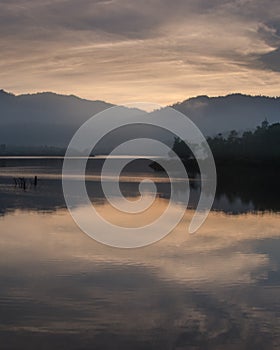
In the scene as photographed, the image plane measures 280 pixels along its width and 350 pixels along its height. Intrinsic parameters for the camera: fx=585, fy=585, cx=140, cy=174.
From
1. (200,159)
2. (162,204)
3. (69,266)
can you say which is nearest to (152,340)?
(69,266)

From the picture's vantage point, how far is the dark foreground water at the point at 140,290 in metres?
15.6

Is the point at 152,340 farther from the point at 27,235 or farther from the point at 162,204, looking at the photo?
the point at 162,204

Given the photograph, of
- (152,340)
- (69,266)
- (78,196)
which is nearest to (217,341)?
(152,340)

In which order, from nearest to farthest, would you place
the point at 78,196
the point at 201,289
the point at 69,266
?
the point at 201,289 → the point at 69,266 → the point at 78,196

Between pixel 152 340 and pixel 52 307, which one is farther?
pixel 52 307

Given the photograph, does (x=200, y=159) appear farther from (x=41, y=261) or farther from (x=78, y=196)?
(x=41, y=261)

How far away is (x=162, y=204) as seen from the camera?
2050 inches

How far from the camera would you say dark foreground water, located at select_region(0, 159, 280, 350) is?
1559 cm

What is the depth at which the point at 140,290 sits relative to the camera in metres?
20.5

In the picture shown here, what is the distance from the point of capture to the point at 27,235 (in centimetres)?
3216

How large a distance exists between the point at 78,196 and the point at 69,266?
34879 mm

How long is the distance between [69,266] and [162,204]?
28.4 meters

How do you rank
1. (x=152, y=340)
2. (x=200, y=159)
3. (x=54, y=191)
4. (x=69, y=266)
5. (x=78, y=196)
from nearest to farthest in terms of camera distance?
(x=152, y=340) → (x=69, y=266) → (x=78, y=196) → (x=54, y=191) → (x=200, y=159)

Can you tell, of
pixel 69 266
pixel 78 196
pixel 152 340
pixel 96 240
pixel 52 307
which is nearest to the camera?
pixel 152 340
